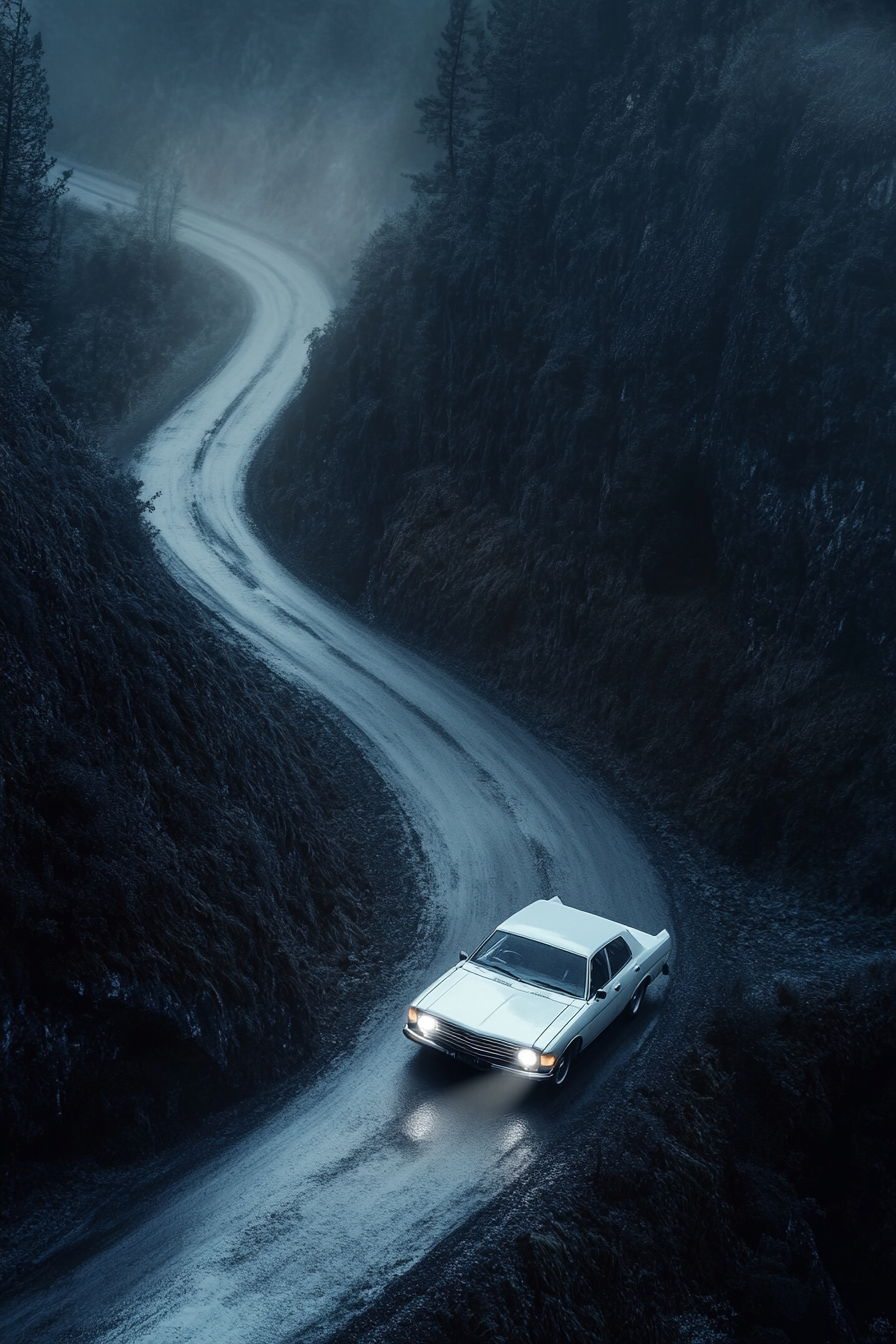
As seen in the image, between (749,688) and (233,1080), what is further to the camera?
(749,688)

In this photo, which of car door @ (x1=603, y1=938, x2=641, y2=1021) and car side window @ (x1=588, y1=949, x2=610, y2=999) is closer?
car side window @ (x1=588, y1=949, x2=610, y2=999)

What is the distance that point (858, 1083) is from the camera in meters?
13.9

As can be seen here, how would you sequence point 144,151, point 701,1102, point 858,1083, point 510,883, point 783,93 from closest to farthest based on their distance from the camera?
1. point 701,1102
2. point 858,1083
3. point 510,883
4. point 783,93
5. point 144,151

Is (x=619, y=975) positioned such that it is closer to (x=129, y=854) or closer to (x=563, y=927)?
(x=563, y=927)

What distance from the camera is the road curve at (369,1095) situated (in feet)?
28.5

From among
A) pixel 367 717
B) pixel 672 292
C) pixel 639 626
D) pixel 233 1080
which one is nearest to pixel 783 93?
pixel 672 292

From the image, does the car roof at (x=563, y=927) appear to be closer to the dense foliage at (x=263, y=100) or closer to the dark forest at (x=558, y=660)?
the dark forest at (x=558, y=660)

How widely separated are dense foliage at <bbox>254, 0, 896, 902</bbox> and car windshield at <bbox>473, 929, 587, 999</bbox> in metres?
7.20

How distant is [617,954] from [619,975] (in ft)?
0.95

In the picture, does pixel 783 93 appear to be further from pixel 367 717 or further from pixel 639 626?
pixel 367 717

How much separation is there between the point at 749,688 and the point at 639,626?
3.63 meters

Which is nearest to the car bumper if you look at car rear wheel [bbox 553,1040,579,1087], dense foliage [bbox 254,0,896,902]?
car rear wheel [bbox 553,1040,579,1087]

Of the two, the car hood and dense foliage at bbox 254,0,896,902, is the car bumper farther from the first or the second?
dense foliage at bbox 254,0,896,902

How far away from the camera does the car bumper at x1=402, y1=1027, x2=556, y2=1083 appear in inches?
447
